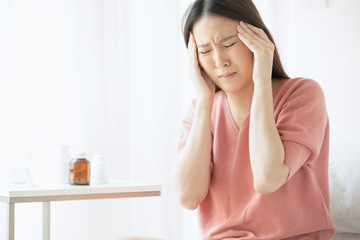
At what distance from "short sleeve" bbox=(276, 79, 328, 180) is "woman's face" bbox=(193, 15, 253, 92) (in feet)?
0.45

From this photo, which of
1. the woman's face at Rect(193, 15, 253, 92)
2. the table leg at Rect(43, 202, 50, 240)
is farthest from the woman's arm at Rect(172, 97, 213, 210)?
the table leg at Rect(43, 202, 50, 240)

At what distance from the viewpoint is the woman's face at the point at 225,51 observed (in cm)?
123

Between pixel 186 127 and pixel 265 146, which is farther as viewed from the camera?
pixel 186 127

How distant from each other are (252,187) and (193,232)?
1197 millimetres

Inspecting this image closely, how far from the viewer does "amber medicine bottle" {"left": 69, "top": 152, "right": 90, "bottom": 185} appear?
5.36 ft

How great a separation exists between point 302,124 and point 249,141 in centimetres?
13

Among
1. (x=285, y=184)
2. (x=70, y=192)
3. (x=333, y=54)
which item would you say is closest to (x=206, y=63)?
(x=285, y=184)

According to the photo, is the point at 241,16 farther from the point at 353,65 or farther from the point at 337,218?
the point at 353,65

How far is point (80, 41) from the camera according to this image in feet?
7.18

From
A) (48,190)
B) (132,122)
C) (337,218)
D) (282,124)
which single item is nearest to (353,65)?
(337,218)

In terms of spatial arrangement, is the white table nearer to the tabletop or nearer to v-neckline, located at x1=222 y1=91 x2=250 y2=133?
the tabletop

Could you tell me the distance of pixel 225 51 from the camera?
4.05 feet

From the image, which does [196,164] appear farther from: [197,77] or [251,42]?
[251,42]

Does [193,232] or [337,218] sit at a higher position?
[337,218]
